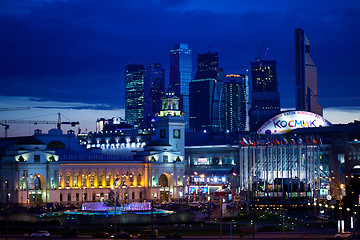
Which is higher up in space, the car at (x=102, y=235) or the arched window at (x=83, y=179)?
the arched window at (x=83, y=179)

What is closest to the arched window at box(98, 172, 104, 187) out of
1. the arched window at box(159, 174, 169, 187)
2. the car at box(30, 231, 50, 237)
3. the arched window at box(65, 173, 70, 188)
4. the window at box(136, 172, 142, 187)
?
the arched window at box(65, 173, 70, 188)

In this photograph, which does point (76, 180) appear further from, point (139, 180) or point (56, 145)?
point (56, 145)

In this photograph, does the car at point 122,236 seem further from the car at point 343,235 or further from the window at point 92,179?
the window at point 92,179

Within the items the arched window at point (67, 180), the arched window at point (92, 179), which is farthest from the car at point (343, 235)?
the arched window at point (92, 179)

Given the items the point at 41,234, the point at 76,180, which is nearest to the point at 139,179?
the point at 76,180

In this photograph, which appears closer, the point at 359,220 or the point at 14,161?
the point at 359,220

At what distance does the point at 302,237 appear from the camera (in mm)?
99812

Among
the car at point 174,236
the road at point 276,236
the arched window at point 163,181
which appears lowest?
the road at point 276,236

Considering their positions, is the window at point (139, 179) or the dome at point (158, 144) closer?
the window at point (139, 179)

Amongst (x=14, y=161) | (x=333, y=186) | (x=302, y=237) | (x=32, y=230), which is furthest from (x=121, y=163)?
(x=302, y=237)

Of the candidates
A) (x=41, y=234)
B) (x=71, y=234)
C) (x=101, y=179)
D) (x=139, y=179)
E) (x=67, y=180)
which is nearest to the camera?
(x=71, y=234)

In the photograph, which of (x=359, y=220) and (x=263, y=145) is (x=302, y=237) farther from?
(x=263, y=145)

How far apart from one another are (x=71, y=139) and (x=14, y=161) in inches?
1347

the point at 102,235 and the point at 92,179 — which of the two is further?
the point at 92,179
